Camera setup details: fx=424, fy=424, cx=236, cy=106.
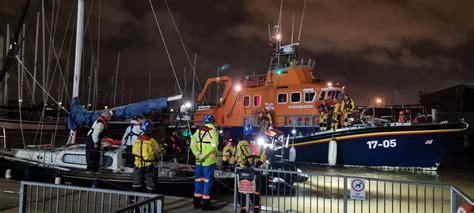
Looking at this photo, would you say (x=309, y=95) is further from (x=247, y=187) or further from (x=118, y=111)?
(x=247, y=187)

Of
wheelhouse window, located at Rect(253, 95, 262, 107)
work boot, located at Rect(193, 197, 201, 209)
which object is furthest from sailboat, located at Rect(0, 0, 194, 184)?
wheelhouse window, located at Rect(253, 95, 262, 107)

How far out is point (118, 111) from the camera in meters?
10.3

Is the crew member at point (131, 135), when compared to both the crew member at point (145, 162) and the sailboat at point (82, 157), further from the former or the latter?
A: the crew member at point (145, 162)

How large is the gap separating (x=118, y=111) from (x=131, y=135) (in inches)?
40.7

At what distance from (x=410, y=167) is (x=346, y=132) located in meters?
2.89

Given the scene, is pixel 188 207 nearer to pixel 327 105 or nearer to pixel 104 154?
pixel 104 154

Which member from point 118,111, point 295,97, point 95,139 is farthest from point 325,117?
point 95,139

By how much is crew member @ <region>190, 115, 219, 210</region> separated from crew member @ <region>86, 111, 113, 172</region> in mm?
2694

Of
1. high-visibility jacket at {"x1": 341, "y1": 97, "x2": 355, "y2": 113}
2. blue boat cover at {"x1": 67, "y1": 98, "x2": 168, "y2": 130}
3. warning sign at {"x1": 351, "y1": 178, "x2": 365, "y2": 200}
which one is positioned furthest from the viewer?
high-visibility jacket at {"x1": 341, "y1": 97, "x2": 355, "y2": 113}

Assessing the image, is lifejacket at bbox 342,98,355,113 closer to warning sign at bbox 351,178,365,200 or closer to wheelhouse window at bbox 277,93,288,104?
wheelhouse window at bbox 277,93,288,104

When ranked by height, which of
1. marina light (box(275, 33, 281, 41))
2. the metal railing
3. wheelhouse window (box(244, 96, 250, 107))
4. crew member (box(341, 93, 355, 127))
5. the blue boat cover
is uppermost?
marina light (box(275, 33, 281, 41))

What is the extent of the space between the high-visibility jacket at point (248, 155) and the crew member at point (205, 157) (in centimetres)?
49

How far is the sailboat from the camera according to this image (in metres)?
9.52

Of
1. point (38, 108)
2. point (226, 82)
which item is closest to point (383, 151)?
point (226, 82)
